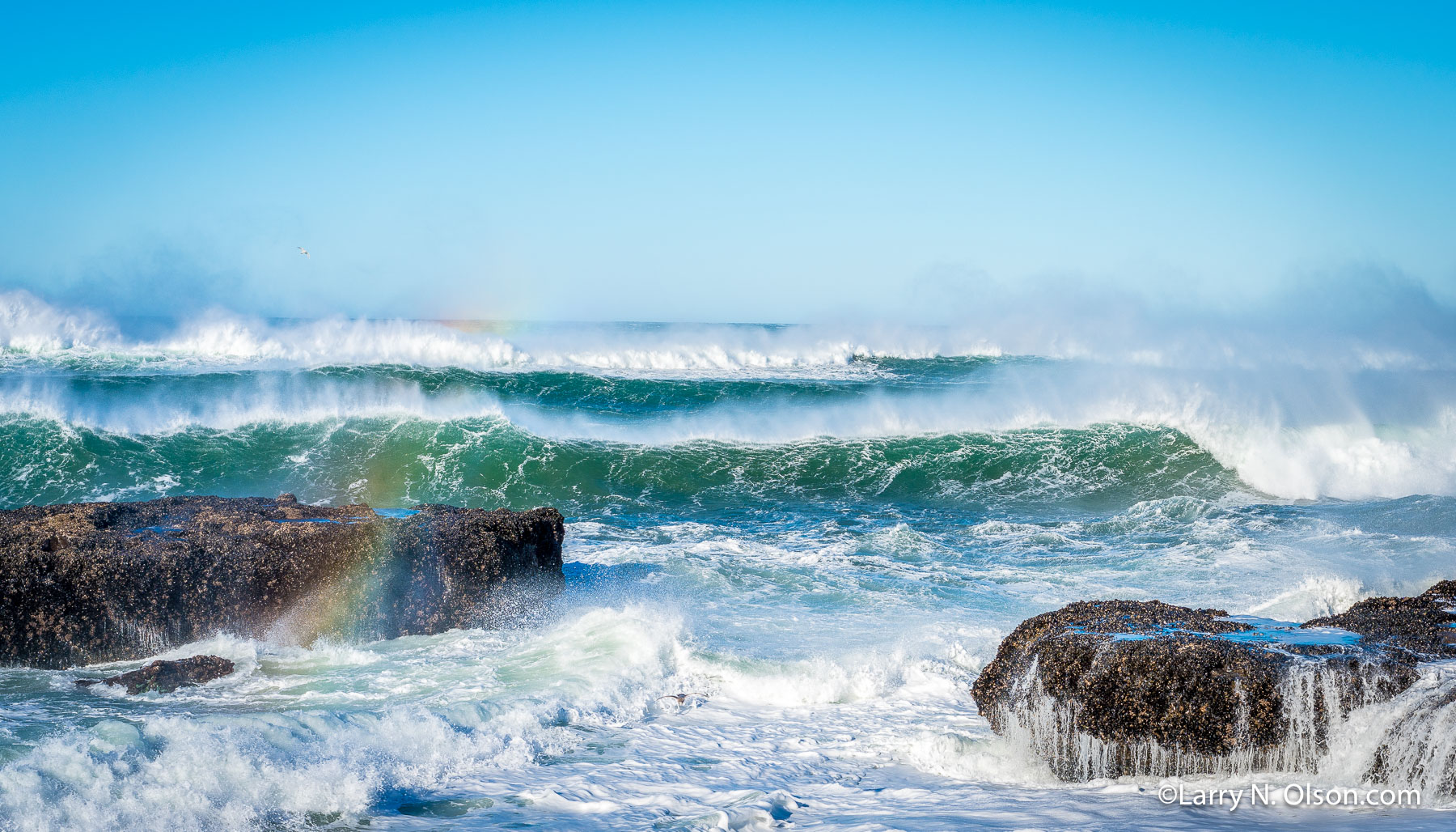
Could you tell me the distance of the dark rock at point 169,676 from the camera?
16.3ft

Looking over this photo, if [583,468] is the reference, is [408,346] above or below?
above

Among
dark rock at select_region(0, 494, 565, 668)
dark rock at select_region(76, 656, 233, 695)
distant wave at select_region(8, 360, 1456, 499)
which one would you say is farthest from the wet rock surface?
distant wave at select_region(8, 360, 1456, 499)

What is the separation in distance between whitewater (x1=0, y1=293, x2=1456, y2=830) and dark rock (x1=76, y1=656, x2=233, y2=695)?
0.35ft

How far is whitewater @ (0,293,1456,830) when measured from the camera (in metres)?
3.75

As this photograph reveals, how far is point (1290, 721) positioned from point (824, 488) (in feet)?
34.7

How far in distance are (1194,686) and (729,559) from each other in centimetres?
575

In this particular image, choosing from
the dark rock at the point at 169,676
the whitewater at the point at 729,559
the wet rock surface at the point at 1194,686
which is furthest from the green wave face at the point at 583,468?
the wet rock surface at the point at 1194,686

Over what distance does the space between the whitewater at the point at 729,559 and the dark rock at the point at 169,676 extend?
0.35 feet

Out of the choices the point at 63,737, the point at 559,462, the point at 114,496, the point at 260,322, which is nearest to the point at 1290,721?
the point at 63,737

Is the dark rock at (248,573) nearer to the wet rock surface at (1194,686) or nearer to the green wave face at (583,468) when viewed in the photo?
the wet rock surface at (1194,686)

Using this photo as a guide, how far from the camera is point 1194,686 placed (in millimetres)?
3609

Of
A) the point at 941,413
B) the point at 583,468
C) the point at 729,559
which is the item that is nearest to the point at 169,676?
the point at 729,559

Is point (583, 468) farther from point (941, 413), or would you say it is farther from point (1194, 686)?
point (1194, 686)

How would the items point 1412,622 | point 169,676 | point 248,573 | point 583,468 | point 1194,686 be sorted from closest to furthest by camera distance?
point 1194,686 < point 1412,622 < point 169,676 < point 248,573 < point 583,468
